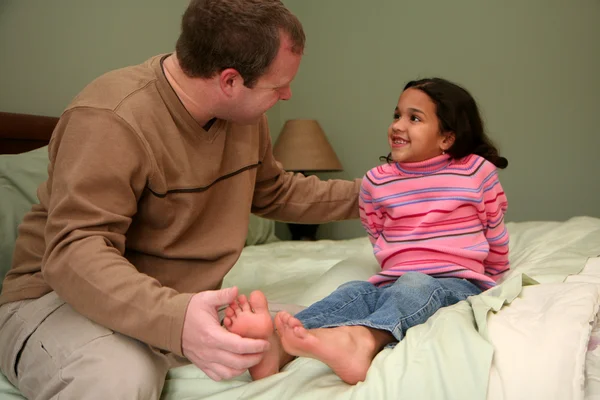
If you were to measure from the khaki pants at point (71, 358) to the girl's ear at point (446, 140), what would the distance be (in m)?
0.77

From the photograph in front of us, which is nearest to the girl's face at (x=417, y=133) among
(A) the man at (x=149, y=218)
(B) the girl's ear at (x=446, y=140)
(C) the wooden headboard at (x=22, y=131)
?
(B) the girl's ear at (x=446, y=140)

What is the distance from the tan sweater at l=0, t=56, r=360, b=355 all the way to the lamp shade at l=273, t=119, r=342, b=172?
150 cm

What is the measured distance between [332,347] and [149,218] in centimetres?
45

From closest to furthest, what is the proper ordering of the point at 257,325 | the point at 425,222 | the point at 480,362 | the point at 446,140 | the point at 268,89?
the point at 480,362 < the point at 257,325 < the point at 268,89 < the point at 425,222 < the point at 446,140

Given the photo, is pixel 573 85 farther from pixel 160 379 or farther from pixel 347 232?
pixel 160 379

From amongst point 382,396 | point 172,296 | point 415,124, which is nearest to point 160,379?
point 172,296

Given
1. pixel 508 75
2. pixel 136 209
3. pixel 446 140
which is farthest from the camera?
pixel 508 75

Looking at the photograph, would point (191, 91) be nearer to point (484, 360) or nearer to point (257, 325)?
point (257, 325)

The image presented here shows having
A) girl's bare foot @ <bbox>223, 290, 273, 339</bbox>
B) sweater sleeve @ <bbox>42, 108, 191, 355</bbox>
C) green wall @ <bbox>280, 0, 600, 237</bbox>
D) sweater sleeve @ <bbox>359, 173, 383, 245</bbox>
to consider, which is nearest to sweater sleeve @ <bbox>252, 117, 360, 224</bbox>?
sweater sleeve @ <bbox>359, 173, 383, 245</bbox>

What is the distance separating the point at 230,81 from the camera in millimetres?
1071

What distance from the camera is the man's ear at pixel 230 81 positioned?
3.45 feet

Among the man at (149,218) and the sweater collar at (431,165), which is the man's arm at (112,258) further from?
the sweater collar at (431,165)

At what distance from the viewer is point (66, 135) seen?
0.96 m

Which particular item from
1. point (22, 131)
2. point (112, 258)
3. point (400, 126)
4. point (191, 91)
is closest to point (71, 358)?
point (112, 258)
